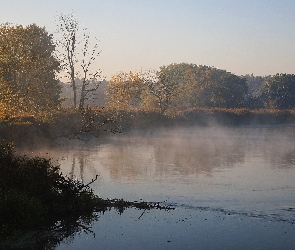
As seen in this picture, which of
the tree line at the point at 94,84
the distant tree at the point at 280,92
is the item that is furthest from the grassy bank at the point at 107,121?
the distant tree at the point at 280,92

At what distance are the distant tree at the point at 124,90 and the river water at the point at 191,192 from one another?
31.1 meters

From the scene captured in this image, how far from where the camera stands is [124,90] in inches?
3280

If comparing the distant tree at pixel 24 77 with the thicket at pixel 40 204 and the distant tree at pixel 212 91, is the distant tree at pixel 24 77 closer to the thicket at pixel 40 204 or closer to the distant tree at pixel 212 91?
the thicket at pixel 40 204

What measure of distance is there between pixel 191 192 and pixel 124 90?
58012mm

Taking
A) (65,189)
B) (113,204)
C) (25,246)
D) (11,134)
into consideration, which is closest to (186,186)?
(113,204)

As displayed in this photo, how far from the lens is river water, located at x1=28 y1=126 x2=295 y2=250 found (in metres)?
17.5

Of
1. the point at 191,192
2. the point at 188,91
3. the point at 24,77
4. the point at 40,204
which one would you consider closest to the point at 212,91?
the point at 188,91

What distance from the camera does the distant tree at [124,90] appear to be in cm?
8256

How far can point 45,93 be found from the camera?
47969mm

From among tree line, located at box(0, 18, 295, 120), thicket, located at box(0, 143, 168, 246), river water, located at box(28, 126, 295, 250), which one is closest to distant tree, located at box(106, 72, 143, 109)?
tree line, located at box(0, 18, 295, 120)

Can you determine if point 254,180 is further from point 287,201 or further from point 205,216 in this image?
point 205,216

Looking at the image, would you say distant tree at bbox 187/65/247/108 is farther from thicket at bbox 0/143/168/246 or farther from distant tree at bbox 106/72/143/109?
thicket at bbox 0/143/168/246

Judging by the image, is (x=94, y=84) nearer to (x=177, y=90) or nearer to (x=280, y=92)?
(x=177, y=90)

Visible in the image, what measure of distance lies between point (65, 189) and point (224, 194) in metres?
9.22
